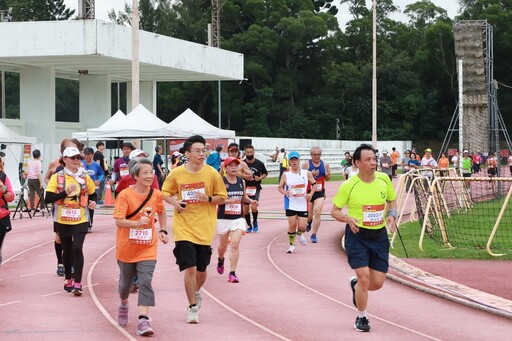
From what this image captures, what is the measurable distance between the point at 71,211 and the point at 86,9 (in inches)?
1256

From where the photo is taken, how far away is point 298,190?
57.7ft

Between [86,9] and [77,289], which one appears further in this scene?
[86,9]

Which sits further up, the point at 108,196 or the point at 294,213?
the point at 294,213

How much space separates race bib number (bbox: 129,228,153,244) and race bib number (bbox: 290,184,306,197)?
26.4 ft

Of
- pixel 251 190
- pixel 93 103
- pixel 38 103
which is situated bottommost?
pixel 251 190

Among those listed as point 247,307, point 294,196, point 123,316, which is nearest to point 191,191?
point 123,316

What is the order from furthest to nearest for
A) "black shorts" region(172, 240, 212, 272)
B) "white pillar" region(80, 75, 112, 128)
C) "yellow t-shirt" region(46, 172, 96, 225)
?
"white pillar" region(80, 75, 112, 128), "yellow t-shirt" region(46, 172, 96, 225), "black shorts" region(172, 240, 212, 272)

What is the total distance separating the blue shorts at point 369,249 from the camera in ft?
32.1

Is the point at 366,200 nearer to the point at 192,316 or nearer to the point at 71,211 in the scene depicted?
the point at 192,316

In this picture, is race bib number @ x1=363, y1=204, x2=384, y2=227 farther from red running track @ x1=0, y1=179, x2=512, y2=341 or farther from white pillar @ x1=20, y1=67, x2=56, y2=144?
white pillar @ x1=20, y1=67, x2=56, y2=144

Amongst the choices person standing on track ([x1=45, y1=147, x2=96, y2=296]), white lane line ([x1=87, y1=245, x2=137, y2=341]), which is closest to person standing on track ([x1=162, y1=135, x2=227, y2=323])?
white lane line ([x1=87, y1=245, x2=137, y2=341])

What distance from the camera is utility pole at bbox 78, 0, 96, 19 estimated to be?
42.3 m

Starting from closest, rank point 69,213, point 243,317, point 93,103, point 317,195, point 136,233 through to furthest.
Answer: point 136,233, point 243,317, point 69,213, point 317,195, point 93,103

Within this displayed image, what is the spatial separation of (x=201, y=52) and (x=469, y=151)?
22.3 meters
